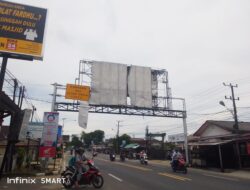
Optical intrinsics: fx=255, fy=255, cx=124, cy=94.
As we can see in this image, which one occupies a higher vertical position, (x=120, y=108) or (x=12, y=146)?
(x=120, y=108)

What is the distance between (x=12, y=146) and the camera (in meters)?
15.4

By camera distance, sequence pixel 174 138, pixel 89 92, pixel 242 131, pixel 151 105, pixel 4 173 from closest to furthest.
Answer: pixel 4 173 < pixel 89 92 < pixel 151 105 < pixel 242 131 < pixel 174 138

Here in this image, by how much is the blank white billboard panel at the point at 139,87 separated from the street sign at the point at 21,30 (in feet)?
40.0

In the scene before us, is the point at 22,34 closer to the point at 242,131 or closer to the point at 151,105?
the point at 151,105

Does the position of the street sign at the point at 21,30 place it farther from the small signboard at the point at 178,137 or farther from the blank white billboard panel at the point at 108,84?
the small signboard at the point at 178,137

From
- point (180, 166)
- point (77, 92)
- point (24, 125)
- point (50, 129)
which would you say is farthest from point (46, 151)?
point (180, 166)

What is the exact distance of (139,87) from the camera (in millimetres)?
25922

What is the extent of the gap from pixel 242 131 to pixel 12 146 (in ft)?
87.7

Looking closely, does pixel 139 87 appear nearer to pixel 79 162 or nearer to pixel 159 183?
pixel 159 183

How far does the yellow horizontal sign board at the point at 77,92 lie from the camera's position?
2377 centimetres

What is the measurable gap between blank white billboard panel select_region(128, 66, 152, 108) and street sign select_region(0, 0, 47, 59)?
12192mm

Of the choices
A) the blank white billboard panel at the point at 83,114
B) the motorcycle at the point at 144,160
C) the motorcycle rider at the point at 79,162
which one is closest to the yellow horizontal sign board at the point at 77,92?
the blank white billboard panel at the point at 83,114

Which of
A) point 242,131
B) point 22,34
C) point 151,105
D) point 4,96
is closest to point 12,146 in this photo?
point 4,96

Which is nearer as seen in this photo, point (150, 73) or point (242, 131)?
point (150, 73)
